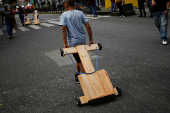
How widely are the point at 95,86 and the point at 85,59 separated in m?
0.48

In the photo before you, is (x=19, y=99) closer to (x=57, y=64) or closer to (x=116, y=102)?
(x=116, y=102)

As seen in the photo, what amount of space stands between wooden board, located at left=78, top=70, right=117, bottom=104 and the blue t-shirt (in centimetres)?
74

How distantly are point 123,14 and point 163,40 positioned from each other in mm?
10820

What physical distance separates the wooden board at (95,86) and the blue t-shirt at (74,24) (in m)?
0.74

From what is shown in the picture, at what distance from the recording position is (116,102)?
10.6 ft

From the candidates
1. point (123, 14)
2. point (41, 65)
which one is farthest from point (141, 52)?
point (123, 14)

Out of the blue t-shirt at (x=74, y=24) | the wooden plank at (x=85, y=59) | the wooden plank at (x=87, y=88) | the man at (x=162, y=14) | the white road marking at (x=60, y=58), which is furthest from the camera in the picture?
the man at (x=162, y=14)

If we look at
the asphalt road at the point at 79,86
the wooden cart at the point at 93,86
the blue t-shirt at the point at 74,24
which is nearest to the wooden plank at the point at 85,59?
the wooden cart at the point at 93,86

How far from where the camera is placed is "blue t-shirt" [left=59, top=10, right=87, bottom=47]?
350 centimetres

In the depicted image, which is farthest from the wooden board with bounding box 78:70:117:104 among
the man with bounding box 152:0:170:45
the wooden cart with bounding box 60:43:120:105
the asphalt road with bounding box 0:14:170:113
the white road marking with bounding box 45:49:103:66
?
the man with bounding box 152:0:170:45

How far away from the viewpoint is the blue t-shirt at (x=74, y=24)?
3.50 m

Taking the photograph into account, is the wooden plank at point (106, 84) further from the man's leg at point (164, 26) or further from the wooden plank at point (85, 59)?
the man's leg at point (164, 26)

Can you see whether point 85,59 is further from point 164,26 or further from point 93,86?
point 164,26

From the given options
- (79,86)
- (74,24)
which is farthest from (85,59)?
(79,86)
